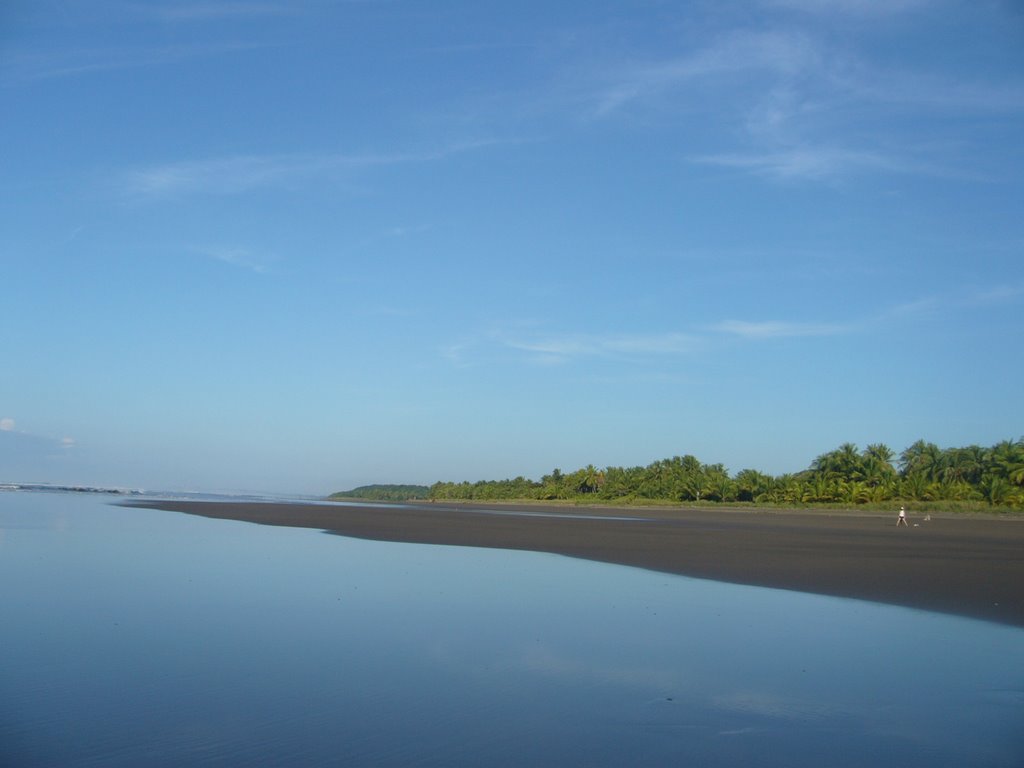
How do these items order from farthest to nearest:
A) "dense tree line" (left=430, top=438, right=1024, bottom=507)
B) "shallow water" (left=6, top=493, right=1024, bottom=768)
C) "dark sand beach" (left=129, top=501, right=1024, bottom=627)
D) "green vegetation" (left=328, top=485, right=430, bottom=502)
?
"green vegetation" (left=328, top=485, right=430, bottom=502)
"dense tree line" (left=430, top=438, right=1024, bottom=507)
"dark sand beach" (left=129, top=501, right=1024, bottom=627)
"shallow water" (left=6, top=493, right=1024, bottom=768)

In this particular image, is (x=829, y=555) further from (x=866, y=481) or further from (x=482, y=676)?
(x=866, y=481)

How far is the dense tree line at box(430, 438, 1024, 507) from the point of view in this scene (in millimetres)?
52750

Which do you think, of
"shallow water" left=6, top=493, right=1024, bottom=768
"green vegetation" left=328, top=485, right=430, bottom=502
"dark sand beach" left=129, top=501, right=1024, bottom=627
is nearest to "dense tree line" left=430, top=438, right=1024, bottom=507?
"dark sand beach" left=129, top=501, right=1024, bottom=627

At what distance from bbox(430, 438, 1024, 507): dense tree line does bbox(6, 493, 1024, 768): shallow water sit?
4484 cm

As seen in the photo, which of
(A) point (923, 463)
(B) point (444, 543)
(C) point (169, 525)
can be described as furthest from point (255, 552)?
(A) point (923, 463)

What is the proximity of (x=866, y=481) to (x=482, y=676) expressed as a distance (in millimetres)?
58774

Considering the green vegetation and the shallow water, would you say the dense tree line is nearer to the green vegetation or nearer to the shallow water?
the shallow water

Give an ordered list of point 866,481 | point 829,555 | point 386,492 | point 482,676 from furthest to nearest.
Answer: point 386,492 → point 866,481 → point 829,555 → point 482,676

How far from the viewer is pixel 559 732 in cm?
608

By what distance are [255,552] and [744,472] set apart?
5709cm

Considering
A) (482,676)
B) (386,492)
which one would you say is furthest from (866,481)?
(386,492)

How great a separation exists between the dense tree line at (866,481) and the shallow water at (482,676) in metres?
44.8

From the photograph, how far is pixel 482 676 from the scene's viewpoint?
25.0 ft

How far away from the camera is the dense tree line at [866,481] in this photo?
173 ft
